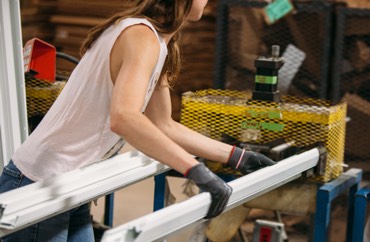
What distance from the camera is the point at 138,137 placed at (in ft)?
7.23

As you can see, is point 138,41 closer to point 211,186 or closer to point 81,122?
point 81,122

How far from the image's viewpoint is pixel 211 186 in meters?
2.33

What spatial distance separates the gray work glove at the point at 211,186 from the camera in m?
2.31

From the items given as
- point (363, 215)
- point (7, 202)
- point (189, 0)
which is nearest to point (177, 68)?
point (189, 0)


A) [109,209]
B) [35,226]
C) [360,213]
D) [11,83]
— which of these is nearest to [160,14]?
[35,226]

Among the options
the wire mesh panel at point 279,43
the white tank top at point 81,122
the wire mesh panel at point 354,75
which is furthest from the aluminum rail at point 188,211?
the wire mesh panel at point 279,43

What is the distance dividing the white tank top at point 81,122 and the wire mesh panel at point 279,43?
3.50 metres

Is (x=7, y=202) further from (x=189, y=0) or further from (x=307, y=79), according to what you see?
(x=307, y=79)

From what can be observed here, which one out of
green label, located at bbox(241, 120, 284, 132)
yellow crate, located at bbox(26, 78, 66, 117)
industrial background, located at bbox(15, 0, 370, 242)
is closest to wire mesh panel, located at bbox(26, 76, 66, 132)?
yellow crate, located at bbox(26, 78, 66, 117)

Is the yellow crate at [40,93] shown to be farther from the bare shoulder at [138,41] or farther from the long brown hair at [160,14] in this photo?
the bare shoulder at [138,41]

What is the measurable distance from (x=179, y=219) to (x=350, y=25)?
3779 millimetres

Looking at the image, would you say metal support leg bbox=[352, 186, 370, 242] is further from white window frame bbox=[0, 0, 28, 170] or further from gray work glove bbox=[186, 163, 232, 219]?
white window frame bbox=[0, 0, 28, 170]

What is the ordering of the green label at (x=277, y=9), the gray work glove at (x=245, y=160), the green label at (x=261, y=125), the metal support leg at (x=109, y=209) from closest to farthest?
the gray work glove at (x=245, y=160), the green label at (x=261, y=125), the metal support leg at (x=109, y=209), the green label at (x=277, y=9)

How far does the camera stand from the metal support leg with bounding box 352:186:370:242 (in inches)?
144
